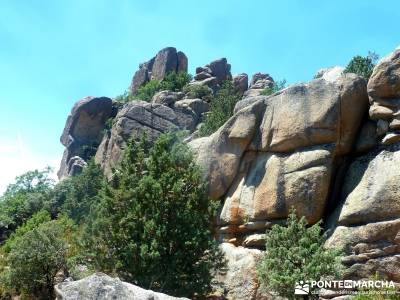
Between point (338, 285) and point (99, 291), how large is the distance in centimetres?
1008

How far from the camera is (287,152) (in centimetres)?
2150

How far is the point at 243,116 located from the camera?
76.3 ft

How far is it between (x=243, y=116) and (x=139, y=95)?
40028mm

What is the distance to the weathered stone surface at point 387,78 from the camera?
20047 millimetres

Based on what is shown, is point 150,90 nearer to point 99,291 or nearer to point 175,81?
point 175,81

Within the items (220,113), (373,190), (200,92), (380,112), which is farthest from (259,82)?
(373,190)

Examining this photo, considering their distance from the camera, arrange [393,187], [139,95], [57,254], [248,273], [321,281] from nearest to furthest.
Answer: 1. [321,281]
2. [393,187]
3. [248,273]
4. [57,254]
5. [139,95]

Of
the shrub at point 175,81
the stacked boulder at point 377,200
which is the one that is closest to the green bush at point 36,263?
the stacked boulder at point 377,200

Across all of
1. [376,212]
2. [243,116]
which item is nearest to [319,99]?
[243,116]

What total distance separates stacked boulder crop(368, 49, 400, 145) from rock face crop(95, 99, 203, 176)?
20856 millimetres

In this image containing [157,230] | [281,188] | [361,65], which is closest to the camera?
[157,230]

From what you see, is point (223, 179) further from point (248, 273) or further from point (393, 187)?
point (393, 187)

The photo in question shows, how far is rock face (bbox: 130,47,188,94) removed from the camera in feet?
222

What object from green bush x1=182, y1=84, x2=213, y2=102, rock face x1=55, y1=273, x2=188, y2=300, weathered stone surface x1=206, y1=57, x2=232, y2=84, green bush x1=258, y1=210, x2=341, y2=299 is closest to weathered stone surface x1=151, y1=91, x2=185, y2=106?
green bush x1=182, y1=84, x2=213, y2=102
